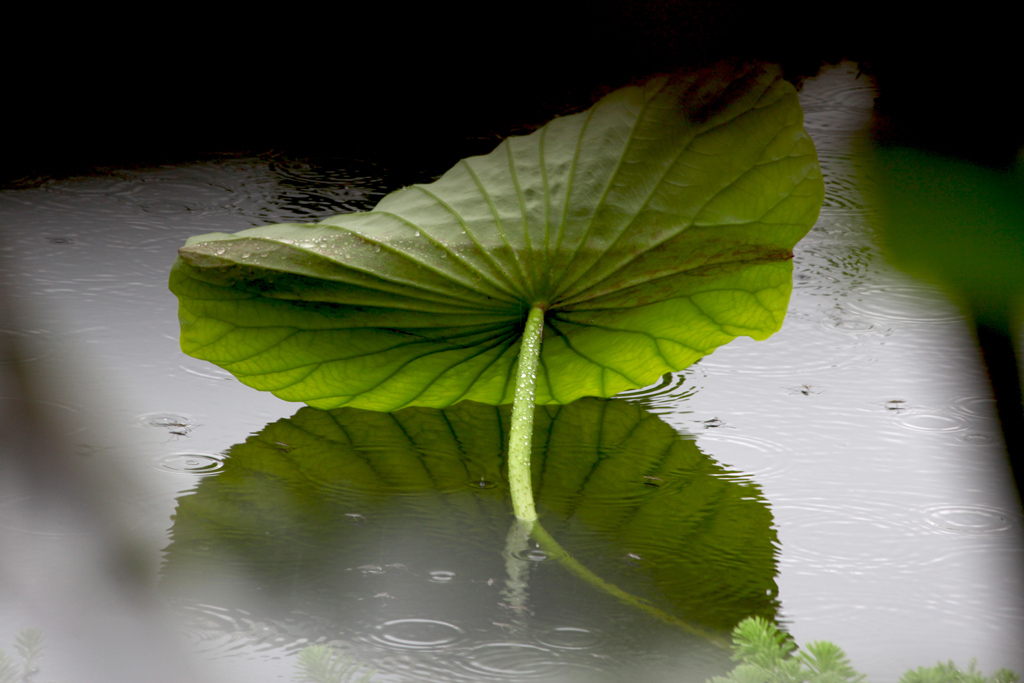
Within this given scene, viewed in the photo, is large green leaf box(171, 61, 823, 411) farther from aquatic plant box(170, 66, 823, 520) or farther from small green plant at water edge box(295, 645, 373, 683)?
small green plant at water edge box(295, 645, 373, 683)

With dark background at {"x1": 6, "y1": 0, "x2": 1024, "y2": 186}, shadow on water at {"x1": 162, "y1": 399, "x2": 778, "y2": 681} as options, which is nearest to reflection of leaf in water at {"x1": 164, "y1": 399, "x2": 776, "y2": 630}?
shadow on water at {"x1": 162, "y1": 399, "x2": 778, "y2": 681}

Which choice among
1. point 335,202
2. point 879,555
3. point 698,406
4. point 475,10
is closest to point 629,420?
point 698,406

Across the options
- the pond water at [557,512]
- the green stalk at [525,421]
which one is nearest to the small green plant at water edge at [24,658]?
the pond water at [557,512]

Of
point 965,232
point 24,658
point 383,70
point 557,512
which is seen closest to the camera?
point 965,232

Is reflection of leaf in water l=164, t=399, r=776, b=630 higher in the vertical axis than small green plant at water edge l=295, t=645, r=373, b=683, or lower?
higher

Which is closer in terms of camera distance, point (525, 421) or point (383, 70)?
point (525, 421)

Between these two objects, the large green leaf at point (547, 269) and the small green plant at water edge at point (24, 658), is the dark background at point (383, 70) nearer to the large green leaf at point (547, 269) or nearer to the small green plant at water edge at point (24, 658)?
the large green leaf at point (547, 269)

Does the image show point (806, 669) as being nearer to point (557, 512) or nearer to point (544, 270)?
point (557, 512)

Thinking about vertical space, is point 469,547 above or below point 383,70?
below

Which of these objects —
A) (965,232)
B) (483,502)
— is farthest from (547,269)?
(965,232)
